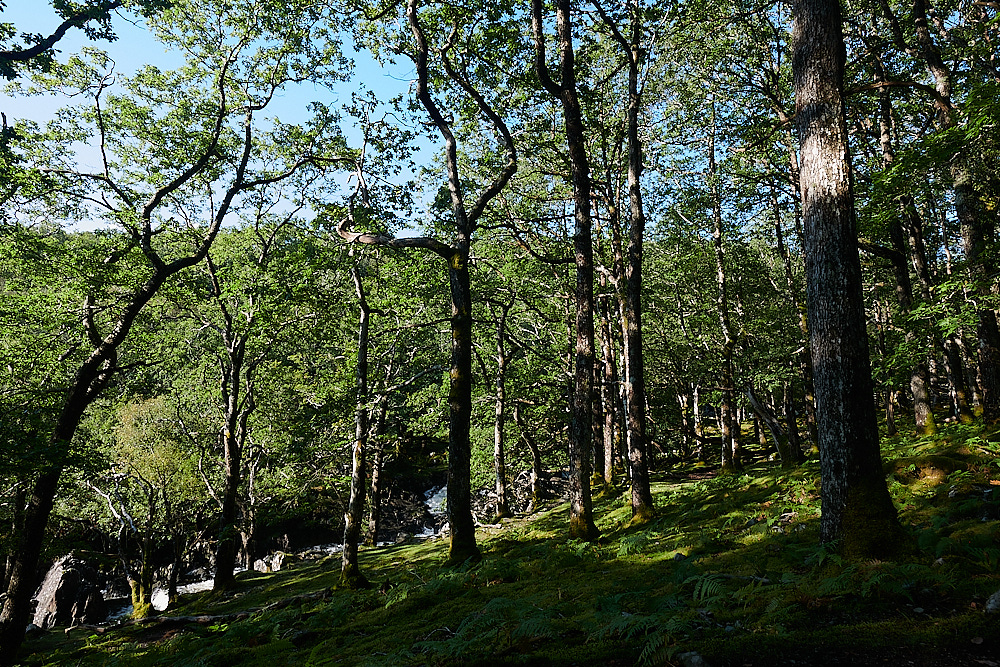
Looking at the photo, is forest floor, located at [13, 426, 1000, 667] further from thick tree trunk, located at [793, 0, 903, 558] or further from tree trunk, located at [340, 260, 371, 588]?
tree trunk, located at [340, 260, 371, 588]

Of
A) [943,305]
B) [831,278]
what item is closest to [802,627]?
[831,278]

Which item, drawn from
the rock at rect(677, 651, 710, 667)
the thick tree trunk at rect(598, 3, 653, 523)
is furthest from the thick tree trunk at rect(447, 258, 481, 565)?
the rock at rect(677, 651, 710, 667)

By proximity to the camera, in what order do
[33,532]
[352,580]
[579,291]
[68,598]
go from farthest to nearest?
[68,598]
[579,291]
[352,580]
[33,532]

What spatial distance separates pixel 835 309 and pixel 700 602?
3.47m

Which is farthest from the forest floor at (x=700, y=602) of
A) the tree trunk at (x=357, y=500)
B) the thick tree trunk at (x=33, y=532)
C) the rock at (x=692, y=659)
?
the thick tree trunk at (x=33, y=532)

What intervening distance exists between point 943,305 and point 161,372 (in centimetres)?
3786

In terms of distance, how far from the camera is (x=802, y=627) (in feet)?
12.6

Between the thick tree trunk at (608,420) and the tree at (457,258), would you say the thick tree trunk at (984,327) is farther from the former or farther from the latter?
the tree at (457,258)

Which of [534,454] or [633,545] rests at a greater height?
[633,545]

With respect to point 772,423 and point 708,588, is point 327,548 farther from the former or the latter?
point 708,588

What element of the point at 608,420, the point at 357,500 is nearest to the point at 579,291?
the point at 357,500

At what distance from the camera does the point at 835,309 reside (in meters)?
5.67

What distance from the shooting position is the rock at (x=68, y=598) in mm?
21562

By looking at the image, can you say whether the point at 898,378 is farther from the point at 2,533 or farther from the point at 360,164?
the point at 2,533
